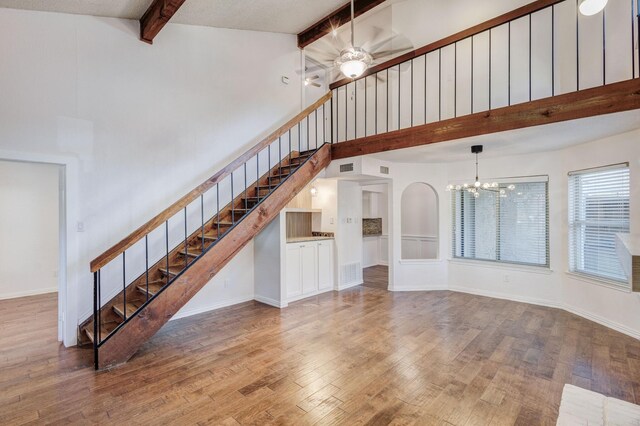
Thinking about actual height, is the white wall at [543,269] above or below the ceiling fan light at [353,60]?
below

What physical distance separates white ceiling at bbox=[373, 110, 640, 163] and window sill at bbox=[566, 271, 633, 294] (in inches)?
74.7

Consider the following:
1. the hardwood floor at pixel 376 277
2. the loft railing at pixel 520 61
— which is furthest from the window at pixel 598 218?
the hardwood floor at pixel 376 277

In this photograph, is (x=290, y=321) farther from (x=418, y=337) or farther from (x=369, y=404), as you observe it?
(x=369, y=404)

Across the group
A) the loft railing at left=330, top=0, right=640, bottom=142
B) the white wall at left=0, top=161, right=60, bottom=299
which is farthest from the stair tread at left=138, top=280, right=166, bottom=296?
the loft railing at left=330, top=0, right=640, bottom=142

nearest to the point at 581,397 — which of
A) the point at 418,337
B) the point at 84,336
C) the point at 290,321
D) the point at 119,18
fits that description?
the point at 418,337

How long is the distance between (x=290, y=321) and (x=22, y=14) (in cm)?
475

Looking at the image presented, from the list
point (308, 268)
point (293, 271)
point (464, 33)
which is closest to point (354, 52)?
point (464, 33)

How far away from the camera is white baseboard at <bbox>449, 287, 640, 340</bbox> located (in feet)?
12.9

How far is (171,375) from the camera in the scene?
9.84 ft

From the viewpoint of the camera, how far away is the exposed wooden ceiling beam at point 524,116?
3.02 m

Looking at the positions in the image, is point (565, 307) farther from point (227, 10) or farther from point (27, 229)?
point (27, 229)

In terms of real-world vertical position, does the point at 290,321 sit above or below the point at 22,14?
below

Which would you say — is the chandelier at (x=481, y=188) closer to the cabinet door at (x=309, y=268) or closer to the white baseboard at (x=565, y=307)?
the white baseboard at (x=565, y=307)

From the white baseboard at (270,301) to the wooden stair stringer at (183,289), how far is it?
156 cm
